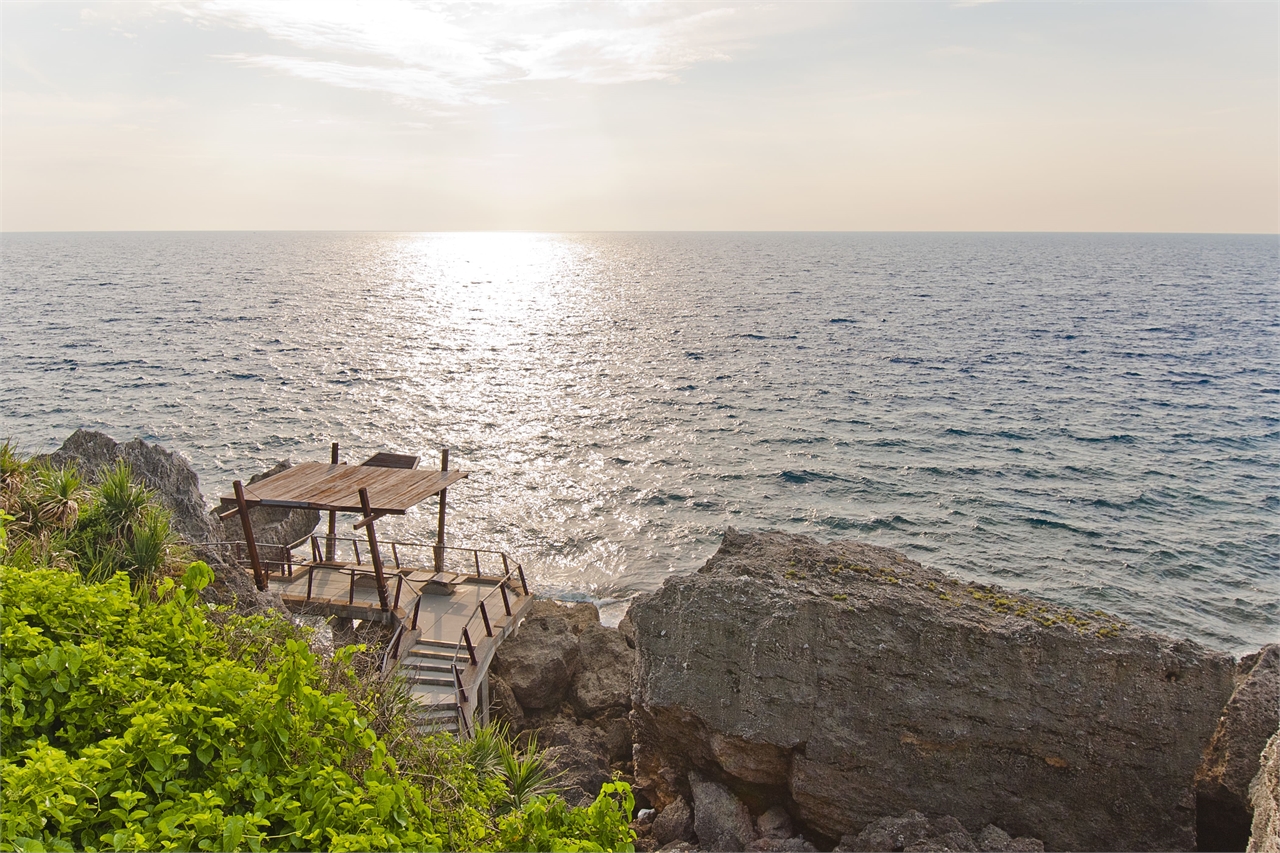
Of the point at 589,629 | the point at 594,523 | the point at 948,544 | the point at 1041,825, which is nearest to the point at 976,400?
the point at 948,544

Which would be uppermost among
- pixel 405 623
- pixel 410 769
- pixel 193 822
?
pixel 193 822

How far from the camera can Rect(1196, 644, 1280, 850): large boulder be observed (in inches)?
464

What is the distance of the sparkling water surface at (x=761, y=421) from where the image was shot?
31.1 metres

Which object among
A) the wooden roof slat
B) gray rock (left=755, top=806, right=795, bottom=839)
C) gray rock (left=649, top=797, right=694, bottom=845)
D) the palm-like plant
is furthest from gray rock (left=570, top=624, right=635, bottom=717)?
the palm-like plant

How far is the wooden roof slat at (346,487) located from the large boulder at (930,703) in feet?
23.6

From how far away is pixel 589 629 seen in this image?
21.3 m

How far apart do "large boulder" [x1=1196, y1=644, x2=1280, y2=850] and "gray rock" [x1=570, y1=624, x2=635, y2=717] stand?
10819mm

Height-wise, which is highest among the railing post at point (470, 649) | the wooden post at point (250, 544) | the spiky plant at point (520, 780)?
the wooden post at point (250, 544)

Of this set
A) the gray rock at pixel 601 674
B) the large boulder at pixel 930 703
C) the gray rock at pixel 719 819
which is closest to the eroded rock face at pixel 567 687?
the gray rock at pixel 601 674

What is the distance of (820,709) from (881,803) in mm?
1752

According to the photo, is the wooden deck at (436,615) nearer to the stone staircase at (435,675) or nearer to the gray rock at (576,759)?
the stone staircase at (435,675)

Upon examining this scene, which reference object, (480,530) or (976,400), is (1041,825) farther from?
(976,400)

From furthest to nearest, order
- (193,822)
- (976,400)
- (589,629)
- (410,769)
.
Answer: (976,400) < (589,629) < (410,769) < (193,822)

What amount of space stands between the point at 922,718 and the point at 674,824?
4668 millimetres
